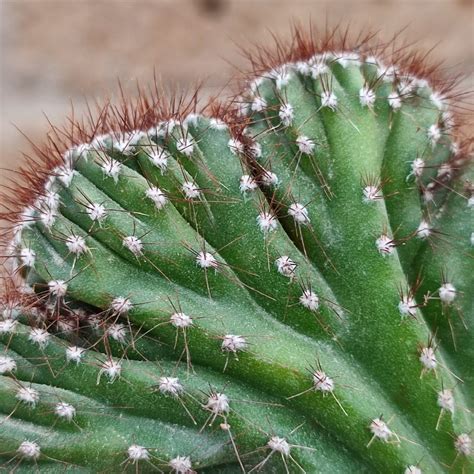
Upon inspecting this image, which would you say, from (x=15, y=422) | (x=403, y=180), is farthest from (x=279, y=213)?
(x=15, y=422)

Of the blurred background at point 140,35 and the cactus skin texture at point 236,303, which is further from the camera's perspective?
the blurred background at point 140,35

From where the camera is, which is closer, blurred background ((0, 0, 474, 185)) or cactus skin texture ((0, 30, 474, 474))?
cactus skin texture ((0, 30, 474, 474))

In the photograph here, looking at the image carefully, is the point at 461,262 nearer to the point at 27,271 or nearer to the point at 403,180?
the point at 403,180

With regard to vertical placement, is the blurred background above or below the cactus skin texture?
above

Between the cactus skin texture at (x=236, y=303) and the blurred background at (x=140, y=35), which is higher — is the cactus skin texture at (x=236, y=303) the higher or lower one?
the lower one

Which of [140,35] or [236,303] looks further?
[140,35]
